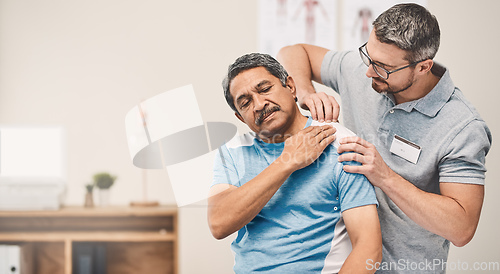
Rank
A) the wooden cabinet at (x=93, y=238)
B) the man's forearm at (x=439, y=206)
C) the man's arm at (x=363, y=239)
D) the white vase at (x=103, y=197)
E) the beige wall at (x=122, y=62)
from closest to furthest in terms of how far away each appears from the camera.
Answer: the man's arm at (x=363, y=239) < the man's forearm at (x=439, y=206) < the wooden cabinet at (x=93, y=238) < the white vase at (x=103, y=197) < the beige wall at (x=122, y=62)

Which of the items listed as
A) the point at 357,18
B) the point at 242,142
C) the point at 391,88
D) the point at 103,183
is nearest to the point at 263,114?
the point at 242,142

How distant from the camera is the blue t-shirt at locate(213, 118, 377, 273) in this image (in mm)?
1221

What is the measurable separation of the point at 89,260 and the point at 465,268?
2677 millimetres

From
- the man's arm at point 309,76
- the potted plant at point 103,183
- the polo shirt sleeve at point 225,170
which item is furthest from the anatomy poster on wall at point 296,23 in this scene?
the polo shirt sleeve at point 225,170

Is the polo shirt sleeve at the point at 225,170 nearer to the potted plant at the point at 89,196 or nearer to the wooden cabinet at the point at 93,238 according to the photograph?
Result: the wooden cabinet at the point at 93,238

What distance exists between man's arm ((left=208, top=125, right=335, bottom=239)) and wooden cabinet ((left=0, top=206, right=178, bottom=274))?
187cm

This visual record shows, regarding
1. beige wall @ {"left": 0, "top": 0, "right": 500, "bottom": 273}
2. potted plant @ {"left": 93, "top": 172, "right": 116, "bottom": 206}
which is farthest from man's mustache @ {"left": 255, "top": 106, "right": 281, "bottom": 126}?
potted plant @ {"left": 93, "top": 172, "right": 116, "bottom": 206}

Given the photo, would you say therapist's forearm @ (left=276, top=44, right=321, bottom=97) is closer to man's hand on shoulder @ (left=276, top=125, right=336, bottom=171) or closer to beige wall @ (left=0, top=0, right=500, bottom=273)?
man's hand on shoulder @ (left=276, top=125, right=336, bottom=171)

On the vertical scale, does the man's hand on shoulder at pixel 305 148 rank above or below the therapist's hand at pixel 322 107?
below

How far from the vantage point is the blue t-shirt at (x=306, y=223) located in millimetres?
1221

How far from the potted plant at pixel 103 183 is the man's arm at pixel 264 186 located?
2051 mm

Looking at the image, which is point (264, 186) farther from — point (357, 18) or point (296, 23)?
point (357, 18)

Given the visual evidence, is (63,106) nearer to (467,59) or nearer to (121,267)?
(121,267)

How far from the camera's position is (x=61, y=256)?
3207 mm
